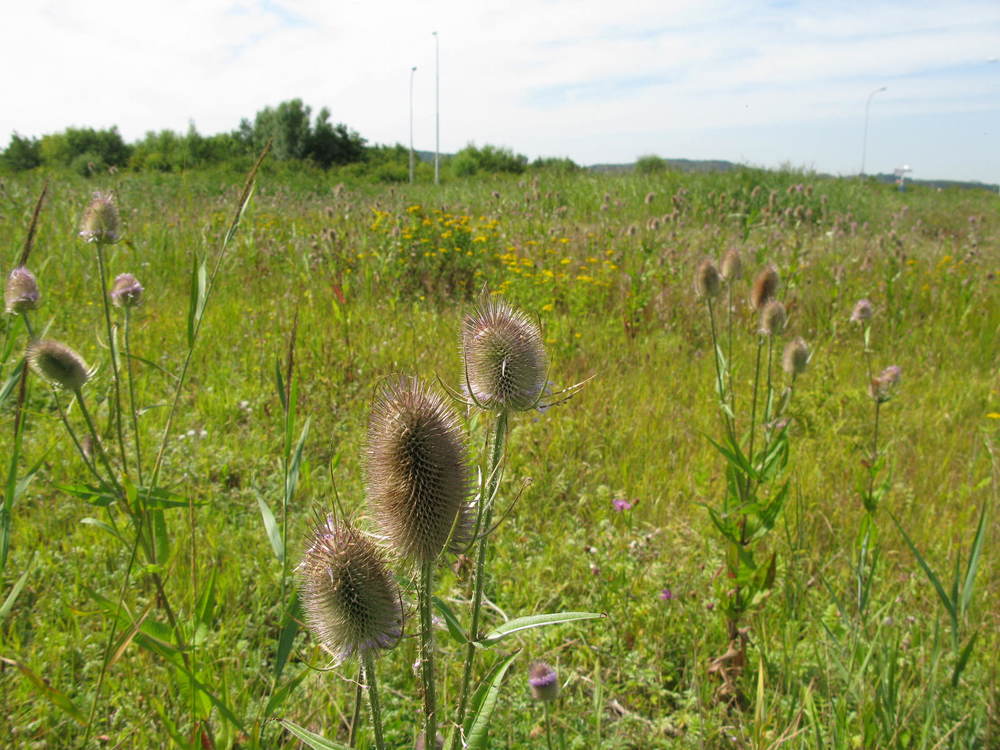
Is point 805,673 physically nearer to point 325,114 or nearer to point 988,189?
point 988,189

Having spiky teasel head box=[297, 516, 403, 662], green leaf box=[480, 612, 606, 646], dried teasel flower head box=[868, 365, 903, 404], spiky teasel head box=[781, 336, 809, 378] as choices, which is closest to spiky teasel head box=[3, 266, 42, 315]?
spiky teasel head box=[297, 516, 403, 662]

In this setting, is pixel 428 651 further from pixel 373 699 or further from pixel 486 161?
pixel 486 161

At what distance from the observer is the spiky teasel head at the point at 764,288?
2604mm

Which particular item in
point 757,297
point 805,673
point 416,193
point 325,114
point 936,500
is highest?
point 325,114

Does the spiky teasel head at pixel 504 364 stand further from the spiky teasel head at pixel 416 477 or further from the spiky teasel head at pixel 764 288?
the spiky teasel head at pixel 764 288

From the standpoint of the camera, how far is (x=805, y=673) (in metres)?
2.09

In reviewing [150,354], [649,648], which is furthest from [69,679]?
[150,354]

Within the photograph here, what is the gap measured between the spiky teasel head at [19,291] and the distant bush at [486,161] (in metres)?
37.3

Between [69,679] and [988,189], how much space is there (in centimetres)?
2669

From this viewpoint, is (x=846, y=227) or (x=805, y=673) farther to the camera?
(x=846, y=227)

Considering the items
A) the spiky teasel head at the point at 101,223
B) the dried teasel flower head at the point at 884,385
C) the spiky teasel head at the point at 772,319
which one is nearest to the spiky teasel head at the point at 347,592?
the spiky teasel head at the point at 101,223

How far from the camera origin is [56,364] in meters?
1.39

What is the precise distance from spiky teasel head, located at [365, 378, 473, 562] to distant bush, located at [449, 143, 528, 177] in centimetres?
3782

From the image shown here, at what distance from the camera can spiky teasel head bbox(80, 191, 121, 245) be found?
5.53ft
